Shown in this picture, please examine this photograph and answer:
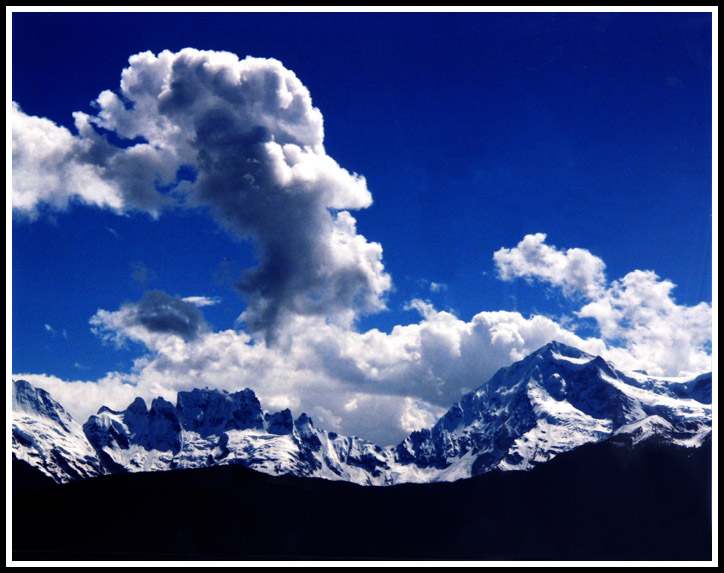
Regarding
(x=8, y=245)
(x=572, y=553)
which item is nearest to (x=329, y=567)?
(x=8, y=245)

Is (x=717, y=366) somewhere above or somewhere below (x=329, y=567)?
above

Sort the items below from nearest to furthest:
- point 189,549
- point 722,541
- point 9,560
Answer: point 9,560 < point 722,541 < point 189,549

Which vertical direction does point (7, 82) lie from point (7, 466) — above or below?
above

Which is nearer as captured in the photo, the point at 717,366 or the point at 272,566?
the point at 272,566

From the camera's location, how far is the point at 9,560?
3881 centimetres

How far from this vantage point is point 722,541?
43.9 meters

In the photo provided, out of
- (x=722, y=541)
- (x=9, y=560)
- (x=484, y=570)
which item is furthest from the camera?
(x=722, y=541)

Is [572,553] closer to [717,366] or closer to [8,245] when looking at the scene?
[717,366]

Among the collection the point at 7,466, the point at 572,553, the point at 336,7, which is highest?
the point at 336,7

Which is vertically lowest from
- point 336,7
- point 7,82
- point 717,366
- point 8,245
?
point 717,366

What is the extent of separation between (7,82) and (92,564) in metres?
29.5

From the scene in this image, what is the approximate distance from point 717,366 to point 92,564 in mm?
40688

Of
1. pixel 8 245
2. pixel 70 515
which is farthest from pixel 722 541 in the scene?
pixel 70 515

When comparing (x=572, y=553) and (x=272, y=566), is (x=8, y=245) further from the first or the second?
(x=572, y=553)
